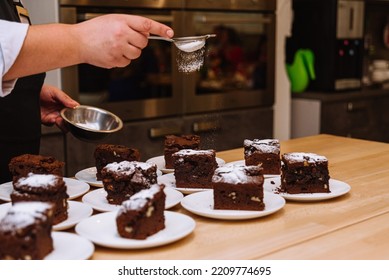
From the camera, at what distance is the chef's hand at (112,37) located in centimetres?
131

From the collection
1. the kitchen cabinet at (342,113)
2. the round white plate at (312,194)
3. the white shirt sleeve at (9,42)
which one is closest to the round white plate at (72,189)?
the white shirt sleeve at (9,42)

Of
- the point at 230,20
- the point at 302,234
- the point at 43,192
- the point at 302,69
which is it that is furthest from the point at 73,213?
the point at 302,69

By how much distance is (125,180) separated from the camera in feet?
4.38

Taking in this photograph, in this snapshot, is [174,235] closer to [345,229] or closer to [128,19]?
[345,229]

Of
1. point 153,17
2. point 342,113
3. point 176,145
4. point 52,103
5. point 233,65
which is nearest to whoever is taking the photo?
point 176,145

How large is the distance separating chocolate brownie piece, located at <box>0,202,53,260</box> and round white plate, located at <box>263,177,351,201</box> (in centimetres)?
64

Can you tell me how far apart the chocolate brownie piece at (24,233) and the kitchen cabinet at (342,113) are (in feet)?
8.90

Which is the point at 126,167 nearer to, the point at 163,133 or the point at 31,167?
the point at 31,167

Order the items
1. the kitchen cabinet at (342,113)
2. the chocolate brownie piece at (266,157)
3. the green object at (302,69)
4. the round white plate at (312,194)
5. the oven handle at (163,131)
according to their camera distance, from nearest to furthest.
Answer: the round white plate at (312,194)
the chocolate brownie piece at (266,157)
the oven handle at (163,131)
the kitchen cabinet at (342,113)
the green object at (302,69)

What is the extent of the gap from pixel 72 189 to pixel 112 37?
1.35ft

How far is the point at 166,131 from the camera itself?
291 cm

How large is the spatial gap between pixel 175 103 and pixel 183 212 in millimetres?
1668

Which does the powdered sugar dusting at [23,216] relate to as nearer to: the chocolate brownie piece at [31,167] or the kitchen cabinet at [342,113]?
the chocolate brownie piece at [31,167]

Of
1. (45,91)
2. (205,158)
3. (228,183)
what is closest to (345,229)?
(228,183)
